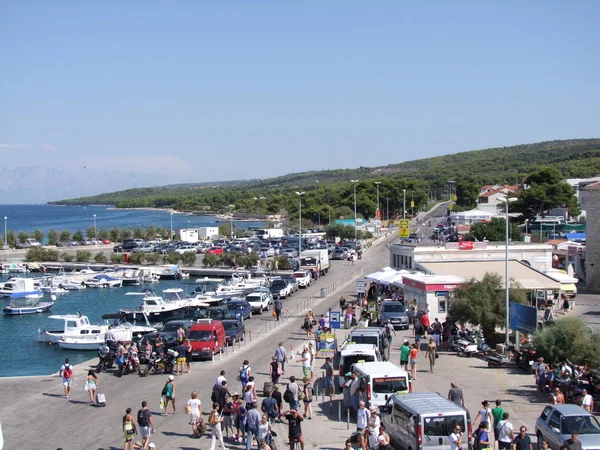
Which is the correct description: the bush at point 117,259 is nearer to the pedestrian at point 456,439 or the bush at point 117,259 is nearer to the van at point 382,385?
the van at point 382,385

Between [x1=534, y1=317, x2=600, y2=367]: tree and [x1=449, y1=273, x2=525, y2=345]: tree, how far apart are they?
15.2 feet

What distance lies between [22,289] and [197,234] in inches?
1899

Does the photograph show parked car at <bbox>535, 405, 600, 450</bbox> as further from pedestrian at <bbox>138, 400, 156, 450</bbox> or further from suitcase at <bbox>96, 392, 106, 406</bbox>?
suitcase at <bbox>96, 392, 106, 406</bbox>

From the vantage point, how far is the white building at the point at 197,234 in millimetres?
100500

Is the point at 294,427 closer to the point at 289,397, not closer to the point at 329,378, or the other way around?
the point at 289,397

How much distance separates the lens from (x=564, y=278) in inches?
1517

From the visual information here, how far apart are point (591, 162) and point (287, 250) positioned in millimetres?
138323

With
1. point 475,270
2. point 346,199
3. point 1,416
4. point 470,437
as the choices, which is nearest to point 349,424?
point 470,437

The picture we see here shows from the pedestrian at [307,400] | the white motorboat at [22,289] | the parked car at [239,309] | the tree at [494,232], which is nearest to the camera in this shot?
the pedestrian at [307,400]

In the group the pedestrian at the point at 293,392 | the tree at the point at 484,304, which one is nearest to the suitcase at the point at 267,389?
the pedestrian at the point at 293,392

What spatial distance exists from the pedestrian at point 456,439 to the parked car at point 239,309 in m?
23.6

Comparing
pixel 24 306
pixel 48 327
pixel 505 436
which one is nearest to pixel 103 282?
pixel 24 306

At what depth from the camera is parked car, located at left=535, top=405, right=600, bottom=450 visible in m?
13.5

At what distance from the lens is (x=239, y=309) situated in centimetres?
3741
